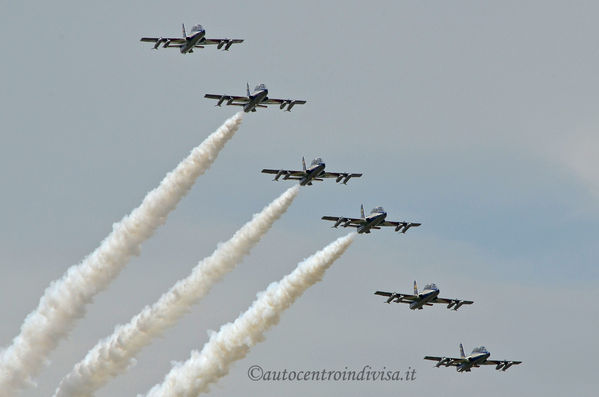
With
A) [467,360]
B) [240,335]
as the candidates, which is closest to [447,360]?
[467,360]

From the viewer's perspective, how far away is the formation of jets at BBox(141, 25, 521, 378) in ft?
417

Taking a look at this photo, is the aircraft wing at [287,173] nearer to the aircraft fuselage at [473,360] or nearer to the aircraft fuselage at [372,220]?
the aircraft fuselage at [372,220]

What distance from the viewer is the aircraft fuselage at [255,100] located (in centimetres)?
12975

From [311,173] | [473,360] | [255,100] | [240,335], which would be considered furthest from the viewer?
[473,360]

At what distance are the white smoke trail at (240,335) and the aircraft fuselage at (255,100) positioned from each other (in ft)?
55.6

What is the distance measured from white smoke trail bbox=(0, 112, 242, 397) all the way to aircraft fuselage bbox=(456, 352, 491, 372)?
45135 millimetres

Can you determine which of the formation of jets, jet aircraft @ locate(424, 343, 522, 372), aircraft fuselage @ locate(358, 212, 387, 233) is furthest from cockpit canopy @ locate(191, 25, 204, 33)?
jet aircraft @ locate(424, 343, 522, 372)

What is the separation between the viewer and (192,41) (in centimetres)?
12669

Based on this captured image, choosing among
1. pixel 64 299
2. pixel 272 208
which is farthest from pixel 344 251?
pixel 64 299

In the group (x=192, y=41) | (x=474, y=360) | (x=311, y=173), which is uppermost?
(x=192, y=41)

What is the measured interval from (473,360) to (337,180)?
2967 centimetres

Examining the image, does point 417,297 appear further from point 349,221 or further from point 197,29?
point 197,29

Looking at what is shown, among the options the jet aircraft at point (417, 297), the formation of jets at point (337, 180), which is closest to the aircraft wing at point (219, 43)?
the formation of jets at point (337, 180)

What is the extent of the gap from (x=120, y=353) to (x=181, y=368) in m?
5.75
